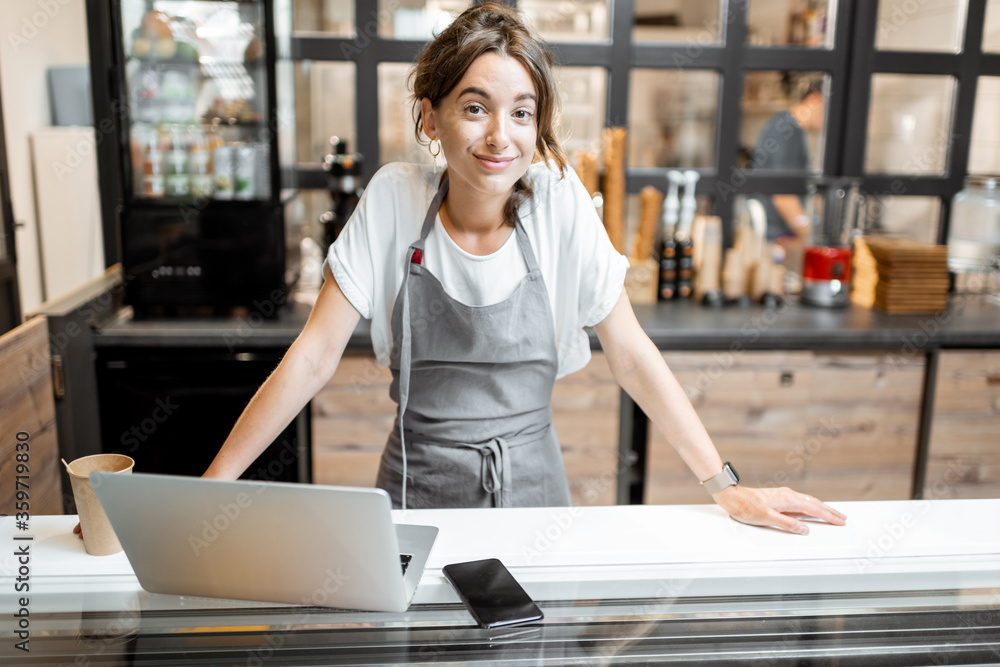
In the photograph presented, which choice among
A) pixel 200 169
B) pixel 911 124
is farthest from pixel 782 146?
pixel 200 169

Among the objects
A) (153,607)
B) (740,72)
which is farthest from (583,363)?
(740,72)

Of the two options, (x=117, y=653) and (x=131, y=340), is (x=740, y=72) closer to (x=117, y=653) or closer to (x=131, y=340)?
(x=131, y=340)

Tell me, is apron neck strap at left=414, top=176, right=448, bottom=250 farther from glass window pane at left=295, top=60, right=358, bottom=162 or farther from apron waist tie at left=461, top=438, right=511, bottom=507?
glass window pane at left=295, top=60, right=358, bottom=162

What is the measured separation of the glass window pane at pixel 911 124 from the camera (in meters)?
3.13

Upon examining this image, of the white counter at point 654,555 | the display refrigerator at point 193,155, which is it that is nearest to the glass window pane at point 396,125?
the display refrigerator at point 193,155

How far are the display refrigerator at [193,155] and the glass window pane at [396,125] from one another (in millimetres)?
523

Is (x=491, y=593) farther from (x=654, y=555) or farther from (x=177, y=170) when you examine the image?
(x=177, y=170)

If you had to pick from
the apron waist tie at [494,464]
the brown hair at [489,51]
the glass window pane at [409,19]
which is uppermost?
the glass window pane at [409,19]

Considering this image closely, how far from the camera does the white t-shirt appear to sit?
1392 mm

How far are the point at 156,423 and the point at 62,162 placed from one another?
2.81 metres

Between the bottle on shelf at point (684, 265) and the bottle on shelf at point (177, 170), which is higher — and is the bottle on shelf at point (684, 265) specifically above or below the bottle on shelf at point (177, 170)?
below

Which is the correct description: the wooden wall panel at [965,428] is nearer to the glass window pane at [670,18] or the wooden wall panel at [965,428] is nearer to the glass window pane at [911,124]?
the glass window pane at [911,124]

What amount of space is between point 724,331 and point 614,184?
62cm

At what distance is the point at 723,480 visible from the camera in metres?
1.26
